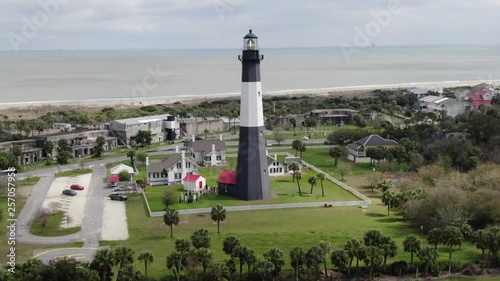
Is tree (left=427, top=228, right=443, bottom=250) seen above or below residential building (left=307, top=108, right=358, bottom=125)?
below

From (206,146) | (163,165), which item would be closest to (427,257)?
(163,165)

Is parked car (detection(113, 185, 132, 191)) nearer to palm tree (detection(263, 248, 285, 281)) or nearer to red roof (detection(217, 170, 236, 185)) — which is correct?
red roof (detection(217, 170, 236, 185))

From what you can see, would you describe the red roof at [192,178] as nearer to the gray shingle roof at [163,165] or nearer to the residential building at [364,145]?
the gray shingle roof at [163,165]

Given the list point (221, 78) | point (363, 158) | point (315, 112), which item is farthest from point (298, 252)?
point (221, 78)

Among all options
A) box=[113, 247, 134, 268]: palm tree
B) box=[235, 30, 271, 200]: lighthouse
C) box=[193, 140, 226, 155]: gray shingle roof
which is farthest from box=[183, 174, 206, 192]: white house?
box=[113, 247, 134, 268]: palm tree

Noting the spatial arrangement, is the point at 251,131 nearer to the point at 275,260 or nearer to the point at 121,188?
the point at 121,188

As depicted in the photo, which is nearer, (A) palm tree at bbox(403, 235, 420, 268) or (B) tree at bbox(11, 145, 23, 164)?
(A) palm tree at bbox(403, 235, 420, 268)
